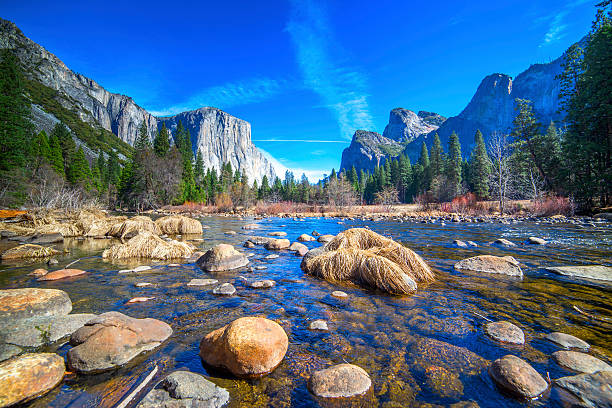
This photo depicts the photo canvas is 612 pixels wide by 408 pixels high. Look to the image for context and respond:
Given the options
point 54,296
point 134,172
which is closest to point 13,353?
point 54,296

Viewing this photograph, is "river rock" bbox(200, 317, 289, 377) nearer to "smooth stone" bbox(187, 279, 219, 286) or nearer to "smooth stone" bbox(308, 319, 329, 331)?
"smooth stone" bbox(308, 319, 329, 331)

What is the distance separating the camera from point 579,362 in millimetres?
2822

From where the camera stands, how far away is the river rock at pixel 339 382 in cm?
247

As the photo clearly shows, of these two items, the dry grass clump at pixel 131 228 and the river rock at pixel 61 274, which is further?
the dry grass clump at pixel 131 228

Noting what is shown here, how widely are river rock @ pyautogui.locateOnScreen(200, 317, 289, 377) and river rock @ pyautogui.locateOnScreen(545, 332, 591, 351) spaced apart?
→ 3.66 m

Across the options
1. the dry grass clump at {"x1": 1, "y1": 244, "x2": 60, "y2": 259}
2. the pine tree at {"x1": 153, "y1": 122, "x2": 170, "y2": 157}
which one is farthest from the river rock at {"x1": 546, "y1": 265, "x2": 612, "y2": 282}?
the pine tree at {"x1": 153, "y1": 122, "x2": 170, "y2": 157}

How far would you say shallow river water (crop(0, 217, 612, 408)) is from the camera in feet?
8.23

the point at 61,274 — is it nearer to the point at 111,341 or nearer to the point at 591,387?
the point at 111,341

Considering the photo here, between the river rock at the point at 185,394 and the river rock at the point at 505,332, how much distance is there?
366 cm

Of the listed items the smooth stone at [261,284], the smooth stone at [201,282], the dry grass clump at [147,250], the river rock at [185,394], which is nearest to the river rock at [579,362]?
the river rock at [185,394]

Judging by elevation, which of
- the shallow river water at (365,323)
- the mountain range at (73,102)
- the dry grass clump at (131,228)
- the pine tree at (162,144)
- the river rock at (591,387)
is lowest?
the shallow river water at (365,323)

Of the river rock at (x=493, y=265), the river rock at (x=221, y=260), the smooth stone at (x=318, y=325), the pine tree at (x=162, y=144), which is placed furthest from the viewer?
the pine tree at (x=162, y=144)

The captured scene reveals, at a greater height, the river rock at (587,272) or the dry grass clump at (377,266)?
the dry grass clump at (377,266)

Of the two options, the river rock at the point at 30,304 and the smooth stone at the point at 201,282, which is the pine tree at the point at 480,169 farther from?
the river rock at the point at 30,304
